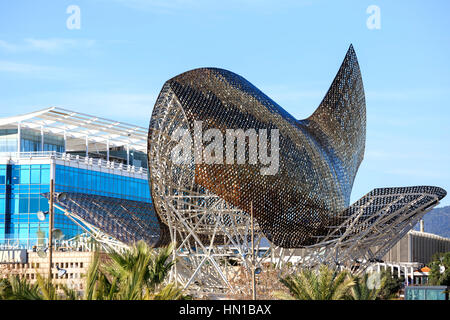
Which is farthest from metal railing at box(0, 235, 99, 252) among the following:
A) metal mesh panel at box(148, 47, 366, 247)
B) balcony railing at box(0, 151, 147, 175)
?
metal mesh panel at box(148, 47, 366, 247)

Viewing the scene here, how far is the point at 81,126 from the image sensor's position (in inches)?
3209

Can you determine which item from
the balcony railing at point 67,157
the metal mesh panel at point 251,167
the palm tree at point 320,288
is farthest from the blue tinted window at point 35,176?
the palm tree at point 320,288

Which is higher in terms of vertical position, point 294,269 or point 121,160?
point 121,160

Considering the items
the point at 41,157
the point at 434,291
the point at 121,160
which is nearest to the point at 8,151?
the point at 41,157

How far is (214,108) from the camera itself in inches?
1693

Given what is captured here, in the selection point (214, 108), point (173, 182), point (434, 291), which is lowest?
point (434, 291)

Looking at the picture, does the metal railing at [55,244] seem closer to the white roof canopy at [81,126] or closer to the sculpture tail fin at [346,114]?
the white roof canopy at [81,126]

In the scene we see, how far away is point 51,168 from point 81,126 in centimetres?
698

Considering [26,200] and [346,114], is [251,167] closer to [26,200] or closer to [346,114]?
[346,114]

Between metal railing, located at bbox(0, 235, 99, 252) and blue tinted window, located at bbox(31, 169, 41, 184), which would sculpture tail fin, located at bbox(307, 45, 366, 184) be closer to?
metal railing, located at bbox(0, 235, 99, 252)

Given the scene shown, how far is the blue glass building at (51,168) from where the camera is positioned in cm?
7550

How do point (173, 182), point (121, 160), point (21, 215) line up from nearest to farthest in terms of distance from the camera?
1. point (173, 182)
2. point (21, 215)
3. point (121, 160)
